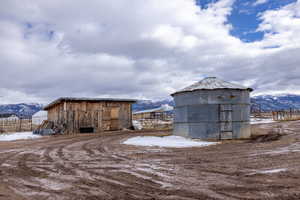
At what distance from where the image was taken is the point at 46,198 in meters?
5.12

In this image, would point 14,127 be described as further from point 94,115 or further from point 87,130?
point 94,115

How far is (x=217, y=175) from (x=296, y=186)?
1.85 metres

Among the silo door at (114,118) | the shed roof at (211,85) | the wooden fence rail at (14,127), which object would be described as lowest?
the wooden fence rail at (14,127)

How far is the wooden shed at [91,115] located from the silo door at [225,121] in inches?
541

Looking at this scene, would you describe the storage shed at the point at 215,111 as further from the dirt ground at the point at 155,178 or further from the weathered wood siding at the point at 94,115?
the weathered wood siding at the point at 94,115

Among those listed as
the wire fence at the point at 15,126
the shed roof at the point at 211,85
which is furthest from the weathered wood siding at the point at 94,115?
the shed roof at the point at 211,85

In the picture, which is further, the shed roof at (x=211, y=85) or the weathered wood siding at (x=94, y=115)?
the weathered wood siding at (x=94, y=115)

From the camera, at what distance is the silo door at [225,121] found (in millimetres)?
16138

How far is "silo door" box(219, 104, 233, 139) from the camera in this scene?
16.1m

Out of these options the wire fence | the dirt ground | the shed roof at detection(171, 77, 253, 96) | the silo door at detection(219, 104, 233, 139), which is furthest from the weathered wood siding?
the dirt ground

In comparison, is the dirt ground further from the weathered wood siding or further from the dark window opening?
the dark window opening

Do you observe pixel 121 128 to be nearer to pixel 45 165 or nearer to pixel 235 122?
pixel 235 122

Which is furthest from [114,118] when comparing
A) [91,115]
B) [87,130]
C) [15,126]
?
[15,126]

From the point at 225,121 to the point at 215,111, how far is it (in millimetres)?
900
